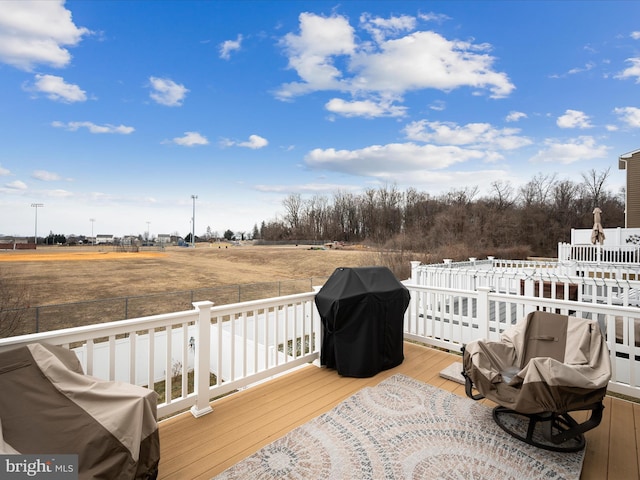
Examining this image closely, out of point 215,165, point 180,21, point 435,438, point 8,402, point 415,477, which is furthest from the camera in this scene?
point 215,165

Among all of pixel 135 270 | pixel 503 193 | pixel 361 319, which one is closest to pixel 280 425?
pixel 361 319

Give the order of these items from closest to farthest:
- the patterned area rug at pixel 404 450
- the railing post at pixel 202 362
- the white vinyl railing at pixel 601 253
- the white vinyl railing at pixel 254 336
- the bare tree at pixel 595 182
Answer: the patterned area rug at pixel 404 450, the white vinyl railing at pixel 254 336, the railing post at pixel 202 362, the white vinyl railing at pixel 601 253, the bare tree at pixel 595 182

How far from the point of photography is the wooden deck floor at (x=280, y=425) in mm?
1979

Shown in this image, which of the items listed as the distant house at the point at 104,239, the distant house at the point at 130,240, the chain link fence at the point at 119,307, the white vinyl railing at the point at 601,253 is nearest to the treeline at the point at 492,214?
the white vinyl railing at the point at 601,253

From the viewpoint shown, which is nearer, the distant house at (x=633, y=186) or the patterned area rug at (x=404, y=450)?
the patterned area rug at (x=404, y=450)

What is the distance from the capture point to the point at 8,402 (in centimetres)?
142

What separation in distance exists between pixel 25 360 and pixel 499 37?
1076cm

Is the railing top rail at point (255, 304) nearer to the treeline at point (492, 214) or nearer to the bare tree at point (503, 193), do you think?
the treeline at point (492, 214)

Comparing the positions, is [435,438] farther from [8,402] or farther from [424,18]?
[424,18]

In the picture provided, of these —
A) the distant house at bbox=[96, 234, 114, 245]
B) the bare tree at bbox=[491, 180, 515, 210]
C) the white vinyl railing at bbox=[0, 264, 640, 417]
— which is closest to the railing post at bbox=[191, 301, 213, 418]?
the white vinyl railing at bbox=[0, 264, 640, 417]

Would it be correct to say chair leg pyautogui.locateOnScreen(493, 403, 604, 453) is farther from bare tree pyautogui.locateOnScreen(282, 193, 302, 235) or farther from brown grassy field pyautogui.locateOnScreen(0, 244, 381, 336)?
bare tree pyautogui.locateOnScreen(282, 193, 302, 235)

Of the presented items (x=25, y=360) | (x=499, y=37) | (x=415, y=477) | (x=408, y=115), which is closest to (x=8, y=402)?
(x=25, y=360)

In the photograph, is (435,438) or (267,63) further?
(267,63)

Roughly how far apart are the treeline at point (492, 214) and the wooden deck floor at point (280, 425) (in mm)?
13440
